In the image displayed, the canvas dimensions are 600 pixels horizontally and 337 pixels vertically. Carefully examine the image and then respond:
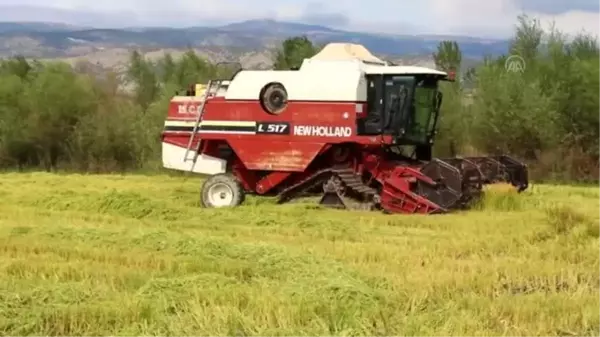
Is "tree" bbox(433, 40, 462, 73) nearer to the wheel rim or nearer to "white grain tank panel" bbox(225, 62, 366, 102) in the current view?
"white grain tank panel" bbox(225, 62, 366, 102)

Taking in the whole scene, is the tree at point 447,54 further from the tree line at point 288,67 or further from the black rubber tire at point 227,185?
the black rubber tire at point 227,185

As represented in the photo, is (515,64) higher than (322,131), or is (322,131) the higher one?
(515,64)

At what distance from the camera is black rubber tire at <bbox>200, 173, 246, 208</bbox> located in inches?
543

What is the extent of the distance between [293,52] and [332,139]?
55.1ft

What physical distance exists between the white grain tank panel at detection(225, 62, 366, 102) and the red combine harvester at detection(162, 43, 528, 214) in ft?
0.05

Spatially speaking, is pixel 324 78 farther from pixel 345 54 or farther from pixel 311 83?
pixel 345 54

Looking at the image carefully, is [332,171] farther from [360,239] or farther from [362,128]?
[360,239]

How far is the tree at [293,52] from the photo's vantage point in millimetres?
28906

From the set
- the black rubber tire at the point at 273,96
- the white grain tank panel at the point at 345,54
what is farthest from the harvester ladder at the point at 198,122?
the white grain tank panel at the point at 345,54

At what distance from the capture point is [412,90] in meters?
13.4

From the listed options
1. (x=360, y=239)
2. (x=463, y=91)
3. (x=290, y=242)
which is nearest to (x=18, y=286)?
(x=290, y=242)

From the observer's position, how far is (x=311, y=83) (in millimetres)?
13453

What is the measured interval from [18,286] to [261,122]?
733 cm

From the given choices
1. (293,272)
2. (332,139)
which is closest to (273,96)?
(332,139)
